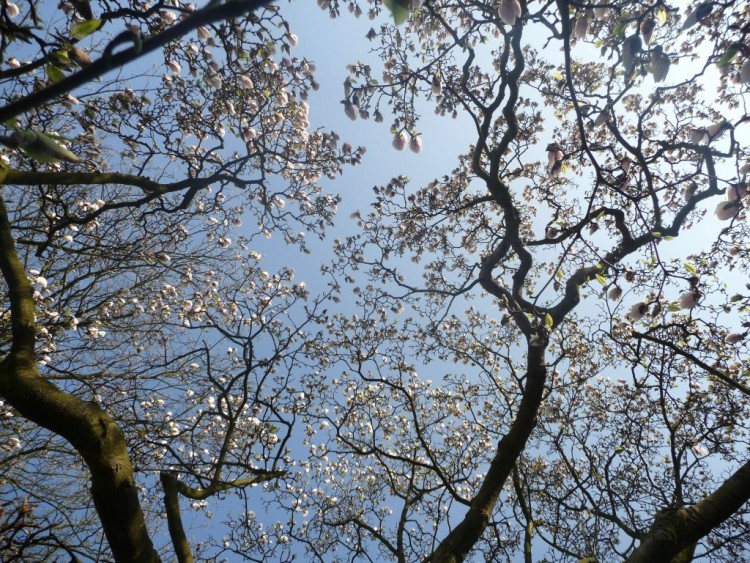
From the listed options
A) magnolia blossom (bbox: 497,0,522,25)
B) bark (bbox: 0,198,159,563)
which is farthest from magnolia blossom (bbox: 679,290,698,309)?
bark (bbox: 0,198,159,563)

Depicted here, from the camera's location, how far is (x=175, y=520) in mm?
3957

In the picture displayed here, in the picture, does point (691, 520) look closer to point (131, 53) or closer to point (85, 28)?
point (131, 53)

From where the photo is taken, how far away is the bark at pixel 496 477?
3.62m

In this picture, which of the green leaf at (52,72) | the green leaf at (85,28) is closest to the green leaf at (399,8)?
the green leaf at (85,28)

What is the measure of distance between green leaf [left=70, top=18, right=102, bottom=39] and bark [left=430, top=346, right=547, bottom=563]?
413 centimetres

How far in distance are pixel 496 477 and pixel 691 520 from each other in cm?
150

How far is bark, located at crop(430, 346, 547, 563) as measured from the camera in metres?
3.62

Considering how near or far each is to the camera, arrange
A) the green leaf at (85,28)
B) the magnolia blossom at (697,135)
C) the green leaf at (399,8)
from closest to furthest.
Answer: the green leaf at (399,8), the green leaf at (85,28), the magnolia blossom at (697,135)

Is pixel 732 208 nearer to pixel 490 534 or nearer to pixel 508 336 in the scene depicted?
pixel 508 336

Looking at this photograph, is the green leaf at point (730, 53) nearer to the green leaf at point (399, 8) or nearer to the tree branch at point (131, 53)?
the green leaf at point (399, 8)

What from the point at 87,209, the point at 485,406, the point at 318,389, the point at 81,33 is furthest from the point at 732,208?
the point at 87,209

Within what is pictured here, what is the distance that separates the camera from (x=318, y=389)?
8148 millimetres

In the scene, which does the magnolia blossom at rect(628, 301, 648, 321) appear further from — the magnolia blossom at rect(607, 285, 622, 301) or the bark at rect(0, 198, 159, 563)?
the bark at rect(0, 198, 159, 563)

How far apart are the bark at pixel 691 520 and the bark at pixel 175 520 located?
149 inches
